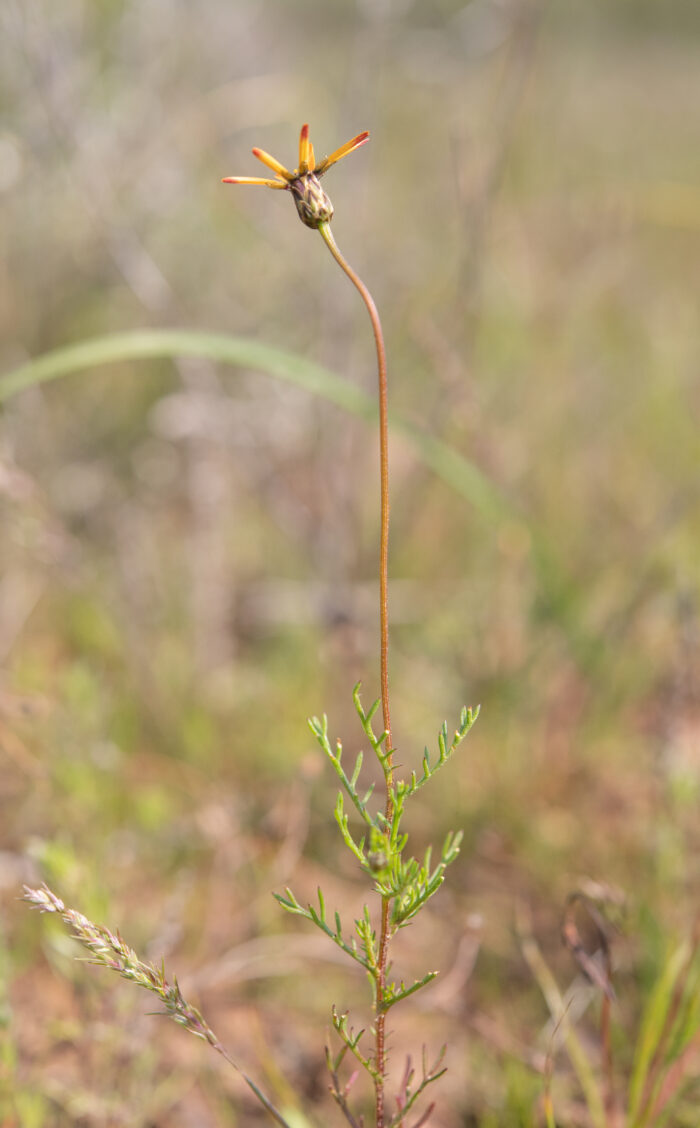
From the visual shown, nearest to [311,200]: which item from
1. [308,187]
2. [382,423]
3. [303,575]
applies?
[308,187]

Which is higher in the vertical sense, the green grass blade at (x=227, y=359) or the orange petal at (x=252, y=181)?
the green grass blade at (x=227, y=359)

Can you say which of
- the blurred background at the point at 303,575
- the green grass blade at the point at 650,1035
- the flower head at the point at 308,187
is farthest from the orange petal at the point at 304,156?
the green grass blade at the point at 650,1035

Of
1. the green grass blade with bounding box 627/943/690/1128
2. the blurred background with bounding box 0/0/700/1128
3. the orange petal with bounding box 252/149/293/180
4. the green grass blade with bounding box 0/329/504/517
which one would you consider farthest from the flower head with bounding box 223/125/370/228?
the green grass blade with bounding box 627/943/690/1128

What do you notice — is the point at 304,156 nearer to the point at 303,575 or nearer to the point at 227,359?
the point at 227,359

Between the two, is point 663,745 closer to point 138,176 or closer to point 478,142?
point 478,142

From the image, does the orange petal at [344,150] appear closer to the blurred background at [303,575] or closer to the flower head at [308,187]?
the flower head at [308,187]

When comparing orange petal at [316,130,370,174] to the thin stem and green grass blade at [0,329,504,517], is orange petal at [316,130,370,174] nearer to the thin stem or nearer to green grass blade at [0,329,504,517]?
the thin stem
